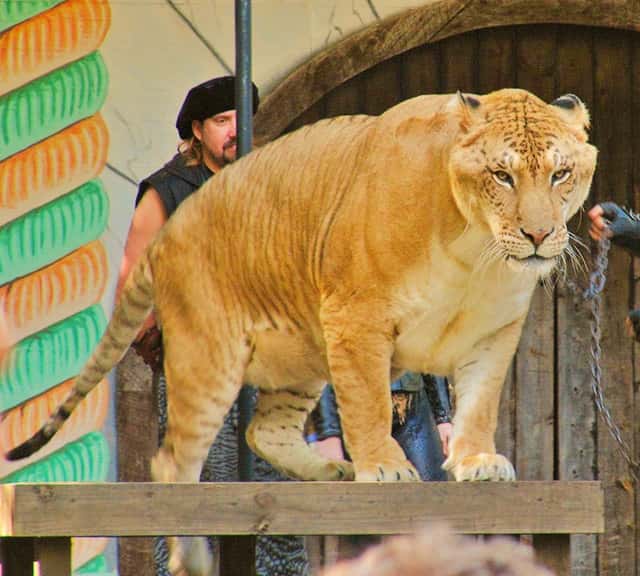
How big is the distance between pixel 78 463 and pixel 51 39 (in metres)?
1.43

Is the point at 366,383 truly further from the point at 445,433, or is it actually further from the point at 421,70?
the point at 421,70

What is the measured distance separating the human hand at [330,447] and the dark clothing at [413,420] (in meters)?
0.01

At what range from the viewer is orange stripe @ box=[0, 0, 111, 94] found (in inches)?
234

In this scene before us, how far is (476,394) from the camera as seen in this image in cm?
394

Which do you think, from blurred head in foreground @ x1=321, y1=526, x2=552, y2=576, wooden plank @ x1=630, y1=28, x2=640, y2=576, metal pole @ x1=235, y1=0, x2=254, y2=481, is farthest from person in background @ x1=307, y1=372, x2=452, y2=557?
blurred head in foreground @ x1=321, y1=526, x2=552, y2=576

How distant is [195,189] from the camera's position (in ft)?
16.4

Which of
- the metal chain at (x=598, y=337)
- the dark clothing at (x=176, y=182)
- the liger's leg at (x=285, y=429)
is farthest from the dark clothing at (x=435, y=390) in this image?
the dark clothing at (x=176, y=182)

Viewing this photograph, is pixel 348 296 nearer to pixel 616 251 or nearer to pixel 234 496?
pixel 234 496

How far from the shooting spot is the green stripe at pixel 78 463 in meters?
5.98

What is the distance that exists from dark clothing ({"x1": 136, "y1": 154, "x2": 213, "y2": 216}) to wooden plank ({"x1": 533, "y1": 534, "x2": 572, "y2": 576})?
1641mm

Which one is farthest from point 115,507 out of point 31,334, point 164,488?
point 31,334

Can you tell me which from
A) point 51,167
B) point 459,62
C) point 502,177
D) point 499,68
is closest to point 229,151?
point 51,167

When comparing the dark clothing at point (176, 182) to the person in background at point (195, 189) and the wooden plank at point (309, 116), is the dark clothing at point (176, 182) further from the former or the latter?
the wooden plank at point (309, 116)

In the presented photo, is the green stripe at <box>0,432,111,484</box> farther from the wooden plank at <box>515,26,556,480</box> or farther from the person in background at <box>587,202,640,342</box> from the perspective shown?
the person in background at <box>587,202,640,342</box>
